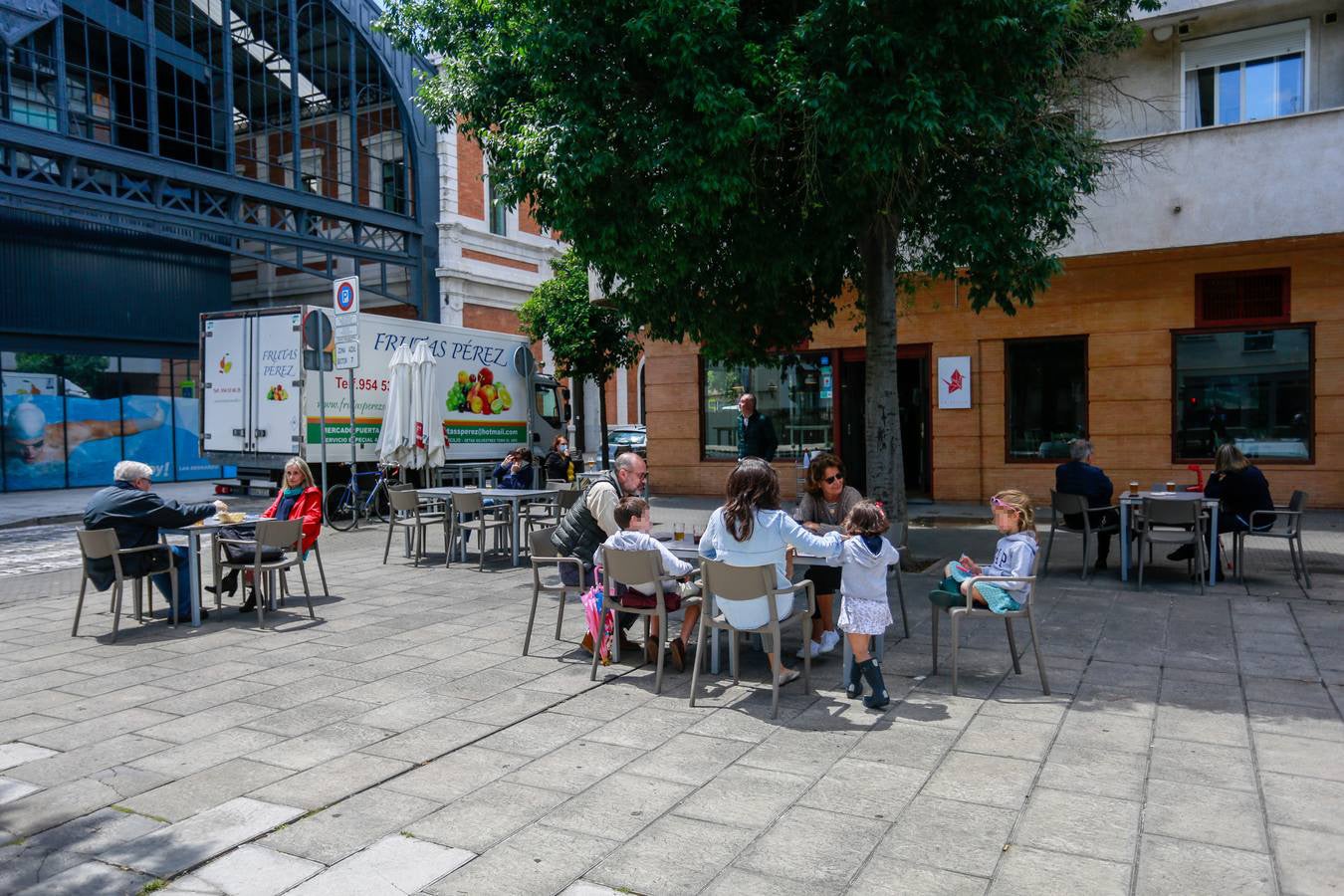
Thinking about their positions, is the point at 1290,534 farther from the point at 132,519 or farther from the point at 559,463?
the point at 559,463

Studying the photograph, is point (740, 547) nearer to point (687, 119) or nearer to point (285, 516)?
point (687, 119)

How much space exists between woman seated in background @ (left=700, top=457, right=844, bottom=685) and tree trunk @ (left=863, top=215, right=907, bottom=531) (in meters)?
4.20

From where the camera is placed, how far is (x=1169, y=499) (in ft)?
27.3

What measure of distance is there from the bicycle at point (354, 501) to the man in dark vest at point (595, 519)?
8.48m

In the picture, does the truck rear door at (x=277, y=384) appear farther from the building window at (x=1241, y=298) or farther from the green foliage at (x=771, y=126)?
the building window at (x=1241, y=298)

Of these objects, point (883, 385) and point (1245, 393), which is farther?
point (1245, 393)

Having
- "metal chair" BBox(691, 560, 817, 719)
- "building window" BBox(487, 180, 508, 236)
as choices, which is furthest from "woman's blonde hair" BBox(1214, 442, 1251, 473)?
"building window" BBox(487, 180, 508, 236)

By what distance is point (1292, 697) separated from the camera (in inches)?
205

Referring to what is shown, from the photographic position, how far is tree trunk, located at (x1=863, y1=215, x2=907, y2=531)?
31.1 ft

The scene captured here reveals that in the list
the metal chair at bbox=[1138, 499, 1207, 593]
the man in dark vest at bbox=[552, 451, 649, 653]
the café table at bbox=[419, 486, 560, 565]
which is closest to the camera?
the man in dark vest at bbox=[552, 451, 649, 653]

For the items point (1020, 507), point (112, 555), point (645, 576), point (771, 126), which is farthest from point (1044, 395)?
point (112, 555)

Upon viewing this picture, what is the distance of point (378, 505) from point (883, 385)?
30.1ft

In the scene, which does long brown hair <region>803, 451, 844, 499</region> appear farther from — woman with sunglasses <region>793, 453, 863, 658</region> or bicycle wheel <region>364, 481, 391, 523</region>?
bicycle wheel <region>364, 481, 391, 523</region>

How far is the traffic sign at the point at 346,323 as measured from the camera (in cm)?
1326
